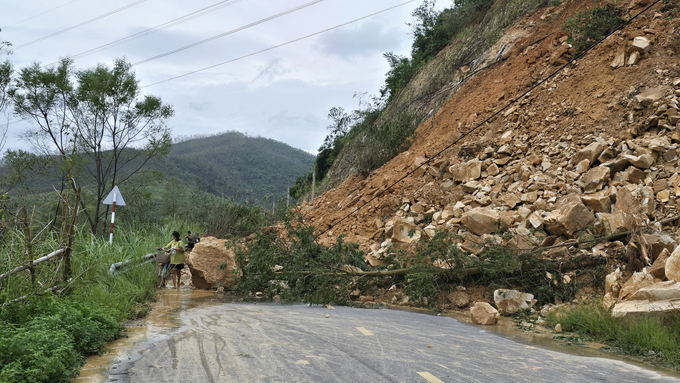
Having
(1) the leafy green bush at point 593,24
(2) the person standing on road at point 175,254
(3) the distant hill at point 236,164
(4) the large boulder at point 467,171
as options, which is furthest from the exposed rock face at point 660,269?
(3) the distant hill at point 236,164

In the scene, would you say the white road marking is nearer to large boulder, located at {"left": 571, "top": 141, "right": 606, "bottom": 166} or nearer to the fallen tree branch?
the fallen tree branch

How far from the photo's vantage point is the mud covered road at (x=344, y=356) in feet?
12.6

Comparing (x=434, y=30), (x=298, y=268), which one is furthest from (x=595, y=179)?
(x=434, y=30)

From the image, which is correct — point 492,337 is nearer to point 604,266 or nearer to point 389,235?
point 604,266

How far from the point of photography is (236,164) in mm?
82938

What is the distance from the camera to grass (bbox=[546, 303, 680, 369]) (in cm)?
484

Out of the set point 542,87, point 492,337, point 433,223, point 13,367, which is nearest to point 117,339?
point 13,367

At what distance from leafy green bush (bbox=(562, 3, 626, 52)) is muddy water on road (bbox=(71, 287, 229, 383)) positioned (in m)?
12.6

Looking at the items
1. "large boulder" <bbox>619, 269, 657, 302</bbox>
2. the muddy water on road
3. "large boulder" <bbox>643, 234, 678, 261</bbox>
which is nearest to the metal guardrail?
the muddy water on road

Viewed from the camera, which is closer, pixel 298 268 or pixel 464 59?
pixel 298 268

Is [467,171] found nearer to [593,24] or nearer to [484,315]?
[593,24]

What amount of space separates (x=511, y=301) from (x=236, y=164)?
257 feet

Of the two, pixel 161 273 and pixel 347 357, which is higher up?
pixel 161 273

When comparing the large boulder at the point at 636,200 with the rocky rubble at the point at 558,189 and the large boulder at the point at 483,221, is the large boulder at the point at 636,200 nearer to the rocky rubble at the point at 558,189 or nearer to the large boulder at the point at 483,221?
the rocky rubble at the point at 558,189
